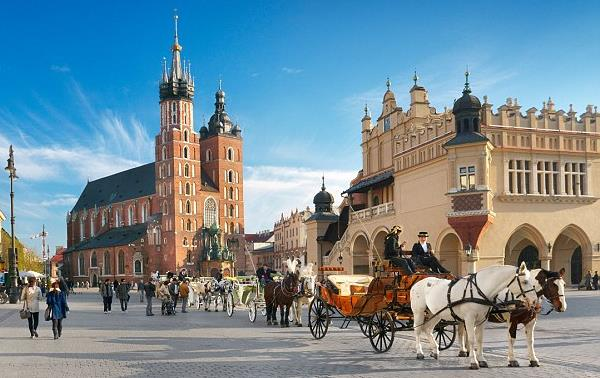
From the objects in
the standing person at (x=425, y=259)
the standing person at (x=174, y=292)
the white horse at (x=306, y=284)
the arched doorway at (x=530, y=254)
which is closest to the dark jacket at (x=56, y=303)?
the white horse at (x=306, y=284)

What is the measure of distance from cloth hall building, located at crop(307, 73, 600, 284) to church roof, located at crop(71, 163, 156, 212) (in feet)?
263

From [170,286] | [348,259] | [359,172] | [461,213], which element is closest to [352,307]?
[170,286]

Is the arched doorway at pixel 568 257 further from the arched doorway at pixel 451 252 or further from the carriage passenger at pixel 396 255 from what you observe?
the carriage passenger at pixel 396 255

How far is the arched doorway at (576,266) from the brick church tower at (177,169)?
238 ft

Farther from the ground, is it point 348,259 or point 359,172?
point 359,172

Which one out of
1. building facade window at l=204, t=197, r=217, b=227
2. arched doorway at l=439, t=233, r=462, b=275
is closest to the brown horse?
arched doorway at l=439, t=233, r=462, b=275

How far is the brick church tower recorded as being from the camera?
10706 centimetres

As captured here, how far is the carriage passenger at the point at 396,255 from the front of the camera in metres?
13.9

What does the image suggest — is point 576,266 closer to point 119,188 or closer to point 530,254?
point 530,254

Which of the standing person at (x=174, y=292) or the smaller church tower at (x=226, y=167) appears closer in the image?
the standing person at (x=174, y=292)

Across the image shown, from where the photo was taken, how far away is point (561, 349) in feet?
46.2

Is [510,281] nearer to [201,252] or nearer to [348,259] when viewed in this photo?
[348,259]

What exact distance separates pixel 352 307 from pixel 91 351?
5.76 meters

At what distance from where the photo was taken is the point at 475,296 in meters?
11.7
